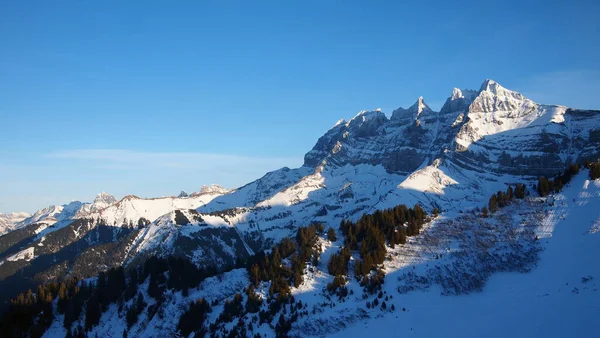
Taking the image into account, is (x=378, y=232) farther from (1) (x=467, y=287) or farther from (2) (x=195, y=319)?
(2) (x=195, y=319)

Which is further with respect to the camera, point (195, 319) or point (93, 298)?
point (93, 298)

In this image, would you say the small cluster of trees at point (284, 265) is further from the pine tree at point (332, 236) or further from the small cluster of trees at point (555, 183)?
the small cluster of trees at point (555, 183)

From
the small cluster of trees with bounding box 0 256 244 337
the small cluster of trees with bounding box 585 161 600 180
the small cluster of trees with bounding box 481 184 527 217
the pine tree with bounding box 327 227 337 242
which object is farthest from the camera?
the small cluster of trees with bounding box 585 161 600 180

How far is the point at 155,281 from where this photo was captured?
101375 millimetres

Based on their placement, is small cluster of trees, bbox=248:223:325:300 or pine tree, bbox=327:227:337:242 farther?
pine tree, bbox=327:227:337:242

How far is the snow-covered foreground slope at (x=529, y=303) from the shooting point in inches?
2997

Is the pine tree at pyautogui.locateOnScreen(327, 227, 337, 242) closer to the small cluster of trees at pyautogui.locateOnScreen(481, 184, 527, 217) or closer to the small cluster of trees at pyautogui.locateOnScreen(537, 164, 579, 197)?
the small cluster of trees at pyautogui.locateOnScreen(481, 184, 527, 217)

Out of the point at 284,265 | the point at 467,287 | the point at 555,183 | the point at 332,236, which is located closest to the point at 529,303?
the point at 467,287

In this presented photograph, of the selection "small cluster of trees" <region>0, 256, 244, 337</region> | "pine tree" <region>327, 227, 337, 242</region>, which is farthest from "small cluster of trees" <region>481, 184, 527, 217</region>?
"small cluster of trees" <region>0, 256, 244, 337</region>

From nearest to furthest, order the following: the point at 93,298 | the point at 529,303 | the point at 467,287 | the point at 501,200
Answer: the point at 529,303
the point at 467,287
the point at 93,298
the point at 501,200

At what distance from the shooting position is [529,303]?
276 feet

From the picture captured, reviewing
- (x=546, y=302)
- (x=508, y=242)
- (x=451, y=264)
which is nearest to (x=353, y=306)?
(x=451, y=264)

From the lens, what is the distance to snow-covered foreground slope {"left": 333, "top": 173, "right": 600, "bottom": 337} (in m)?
76.1

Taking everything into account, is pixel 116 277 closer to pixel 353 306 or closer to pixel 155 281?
pixel 155 281
